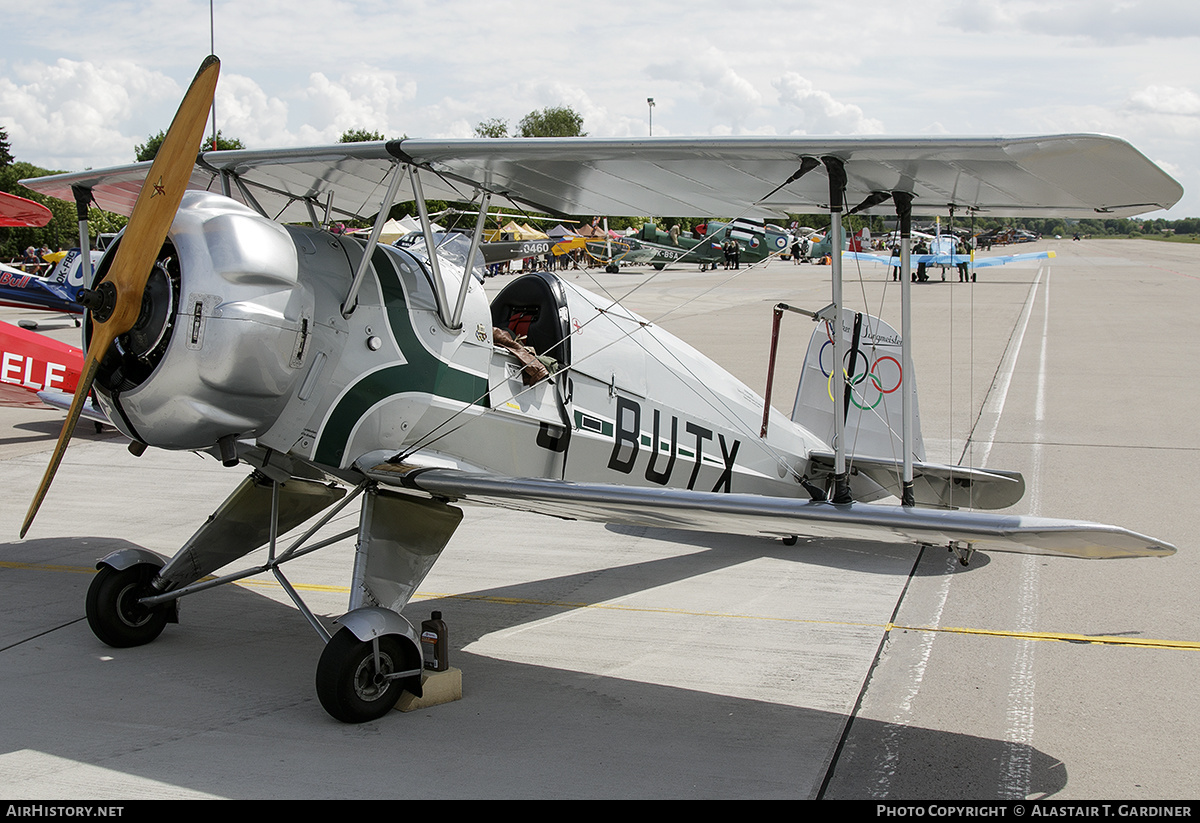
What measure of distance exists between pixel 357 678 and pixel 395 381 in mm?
1393

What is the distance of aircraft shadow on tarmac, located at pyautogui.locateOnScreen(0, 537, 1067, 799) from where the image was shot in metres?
3.82

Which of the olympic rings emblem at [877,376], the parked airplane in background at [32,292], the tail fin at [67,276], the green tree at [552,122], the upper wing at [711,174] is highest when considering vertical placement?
the green tree at [552,122]

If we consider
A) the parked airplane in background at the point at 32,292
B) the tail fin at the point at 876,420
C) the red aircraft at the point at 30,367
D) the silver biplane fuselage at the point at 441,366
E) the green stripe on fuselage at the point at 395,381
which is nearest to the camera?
the silver biplane fuselage at the point at 441,366

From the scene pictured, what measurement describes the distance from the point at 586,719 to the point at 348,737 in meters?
1.03

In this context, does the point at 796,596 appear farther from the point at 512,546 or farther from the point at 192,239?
the point at 192,239

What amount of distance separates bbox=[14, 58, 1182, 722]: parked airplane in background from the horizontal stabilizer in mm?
33

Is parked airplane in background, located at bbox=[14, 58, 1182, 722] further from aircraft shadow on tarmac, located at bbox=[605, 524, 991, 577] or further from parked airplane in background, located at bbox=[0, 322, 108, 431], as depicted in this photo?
parked airplane in background, located at bbox=[0, 322, 108, 431]

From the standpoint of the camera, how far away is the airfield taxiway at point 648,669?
12.8 feet

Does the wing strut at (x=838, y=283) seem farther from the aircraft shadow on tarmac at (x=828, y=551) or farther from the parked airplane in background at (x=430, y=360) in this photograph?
the aircraft shadow on tarmac at (x=828, y=551)

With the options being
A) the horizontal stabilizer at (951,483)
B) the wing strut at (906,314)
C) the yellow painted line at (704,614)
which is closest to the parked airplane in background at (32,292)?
the yellow painted line at (704,614)

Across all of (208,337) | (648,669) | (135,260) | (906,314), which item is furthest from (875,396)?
(135,260)

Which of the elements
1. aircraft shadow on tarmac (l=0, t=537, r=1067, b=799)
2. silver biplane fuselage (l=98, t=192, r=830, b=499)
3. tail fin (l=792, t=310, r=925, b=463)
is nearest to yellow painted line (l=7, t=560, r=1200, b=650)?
aircraft shadow on tarmac (l=0, t=537, r=1067, b=799)

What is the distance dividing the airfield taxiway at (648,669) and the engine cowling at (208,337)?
133 cm
